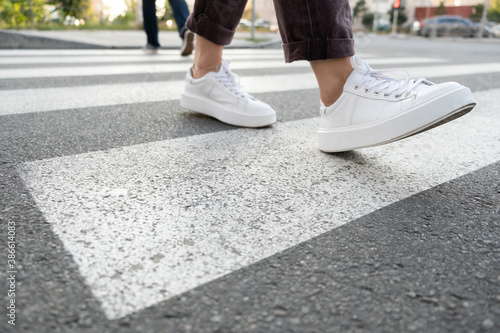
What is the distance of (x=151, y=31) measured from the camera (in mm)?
4758

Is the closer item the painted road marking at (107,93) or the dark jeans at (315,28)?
the dark jeans at (315,28)

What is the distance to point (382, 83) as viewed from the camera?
4.15ft

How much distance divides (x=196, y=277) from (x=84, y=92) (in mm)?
1840

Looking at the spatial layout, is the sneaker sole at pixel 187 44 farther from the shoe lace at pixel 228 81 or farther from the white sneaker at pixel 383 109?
the white sneaker at pixel 383 109

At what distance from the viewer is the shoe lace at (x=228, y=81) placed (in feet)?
5.56

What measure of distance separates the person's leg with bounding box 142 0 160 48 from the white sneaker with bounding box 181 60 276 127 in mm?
3069

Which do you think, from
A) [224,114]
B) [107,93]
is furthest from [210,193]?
[107,93]

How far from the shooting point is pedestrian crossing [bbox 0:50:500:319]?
0.73 metres

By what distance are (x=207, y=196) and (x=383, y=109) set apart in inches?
22.5

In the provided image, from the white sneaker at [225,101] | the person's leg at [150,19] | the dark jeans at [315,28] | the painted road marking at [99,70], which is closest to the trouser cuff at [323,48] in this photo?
the dark jeans at [315,28]

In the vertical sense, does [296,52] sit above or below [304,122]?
above

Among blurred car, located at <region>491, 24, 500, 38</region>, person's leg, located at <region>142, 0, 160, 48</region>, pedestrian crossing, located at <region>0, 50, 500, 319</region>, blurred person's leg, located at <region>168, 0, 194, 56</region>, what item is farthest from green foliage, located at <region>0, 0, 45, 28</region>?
blurred car, located at <region>491, 24, 500, 38</region>

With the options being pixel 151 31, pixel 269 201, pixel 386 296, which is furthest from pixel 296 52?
pixel 151 31

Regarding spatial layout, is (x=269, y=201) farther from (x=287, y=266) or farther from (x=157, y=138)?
(x=157, y=138)
